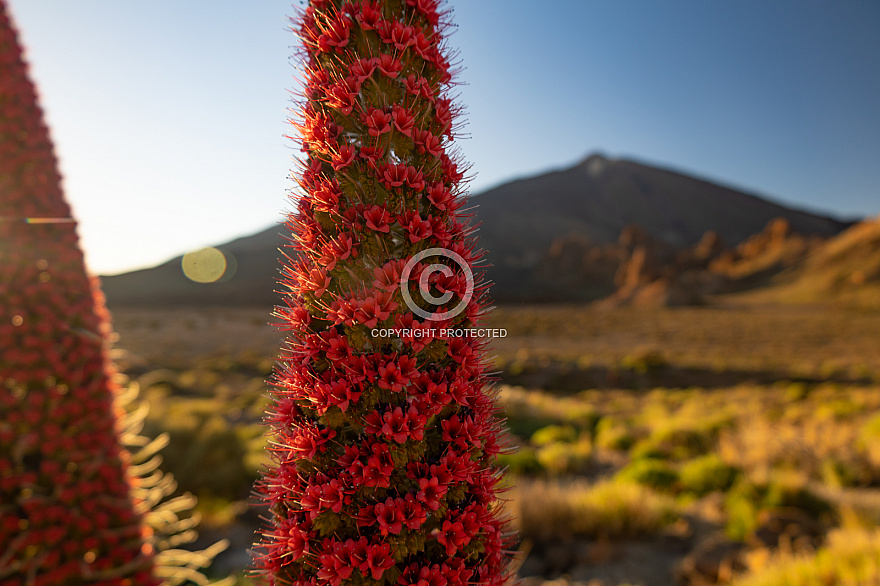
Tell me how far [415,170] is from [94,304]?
3.05 metres

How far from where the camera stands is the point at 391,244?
1581 millimetres

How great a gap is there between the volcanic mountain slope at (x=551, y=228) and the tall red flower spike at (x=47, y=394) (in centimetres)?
8884

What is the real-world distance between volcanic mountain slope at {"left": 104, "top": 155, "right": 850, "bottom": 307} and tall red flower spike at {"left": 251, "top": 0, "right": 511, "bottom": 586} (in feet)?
298

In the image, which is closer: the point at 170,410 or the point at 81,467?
the point at 81,467

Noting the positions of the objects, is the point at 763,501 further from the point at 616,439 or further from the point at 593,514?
the point at 616,439

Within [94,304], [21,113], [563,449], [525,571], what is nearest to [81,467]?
[94,304]

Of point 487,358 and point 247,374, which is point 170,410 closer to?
point 487,358

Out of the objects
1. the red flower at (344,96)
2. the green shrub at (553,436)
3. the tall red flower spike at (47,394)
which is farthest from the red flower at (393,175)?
the green shrub at (553,436)

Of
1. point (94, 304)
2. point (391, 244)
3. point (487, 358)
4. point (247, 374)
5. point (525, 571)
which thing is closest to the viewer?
point (391, 244)

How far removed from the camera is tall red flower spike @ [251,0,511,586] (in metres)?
1.46

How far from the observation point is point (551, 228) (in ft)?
492

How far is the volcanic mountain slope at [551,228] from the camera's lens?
96.8m

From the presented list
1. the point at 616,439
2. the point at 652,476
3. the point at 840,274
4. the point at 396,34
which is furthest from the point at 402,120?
the point at 840,274

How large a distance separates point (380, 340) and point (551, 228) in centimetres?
15456
